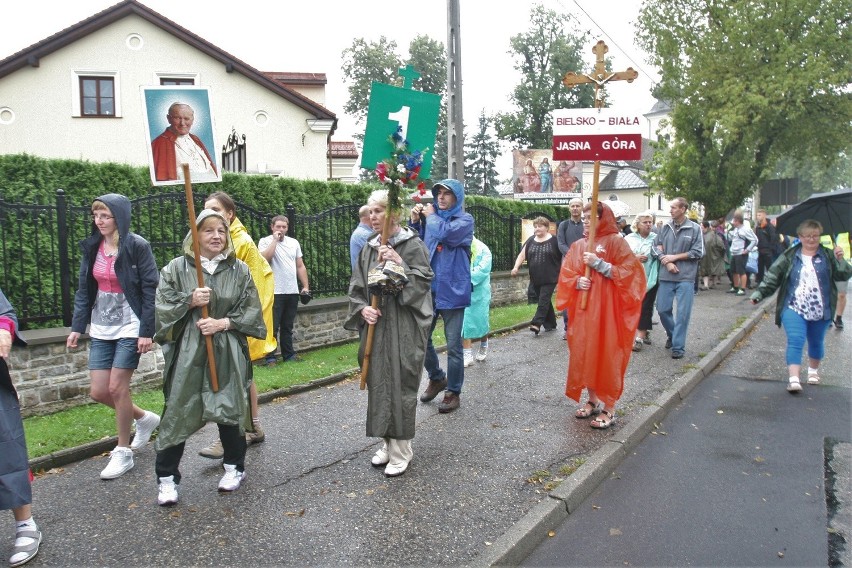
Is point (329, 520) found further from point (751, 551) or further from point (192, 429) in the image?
point (751, 551)

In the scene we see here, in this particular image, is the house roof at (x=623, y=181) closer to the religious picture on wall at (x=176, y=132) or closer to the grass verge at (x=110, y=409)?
the grass verge at (x=110, y=409)

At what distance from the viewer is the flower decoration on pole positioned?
179 inches

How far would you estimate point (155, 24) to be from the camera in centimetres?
2250

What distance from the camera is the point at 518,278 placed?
1586cm

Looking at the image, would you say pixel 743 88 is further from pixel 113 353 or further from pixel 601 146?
pixel 113 353

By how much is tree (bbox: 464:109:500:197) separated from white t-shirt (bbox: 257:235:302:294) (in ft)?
177

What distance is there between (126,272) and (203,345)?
999 mm

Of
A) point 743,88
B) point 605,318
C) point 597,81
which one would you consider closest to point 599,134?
point 597,81

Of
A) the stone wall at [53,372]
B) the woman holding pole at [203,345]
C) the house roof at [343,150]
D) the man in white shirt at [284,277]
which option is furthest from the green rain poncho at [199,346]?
the house roof at [343,150]

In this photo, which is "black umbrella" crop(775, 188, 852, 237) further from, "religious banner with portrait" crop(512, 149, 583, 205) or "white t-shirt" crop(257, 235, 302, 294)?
"religious banner with portrait" crop(512, 149, 583, 205)

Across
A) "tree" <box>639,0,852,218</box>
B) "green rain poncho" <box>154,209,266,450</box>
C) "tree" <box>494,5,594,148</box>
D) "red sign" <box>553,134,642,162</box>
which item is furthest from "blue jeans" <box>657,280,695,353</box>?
"tree" <box>494,5,594,148</box>

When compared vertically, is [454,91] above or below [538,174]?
below

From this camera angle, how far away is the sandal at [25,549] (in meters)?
3.42

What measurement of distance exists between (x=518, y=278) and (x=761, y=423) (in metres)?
9.93
